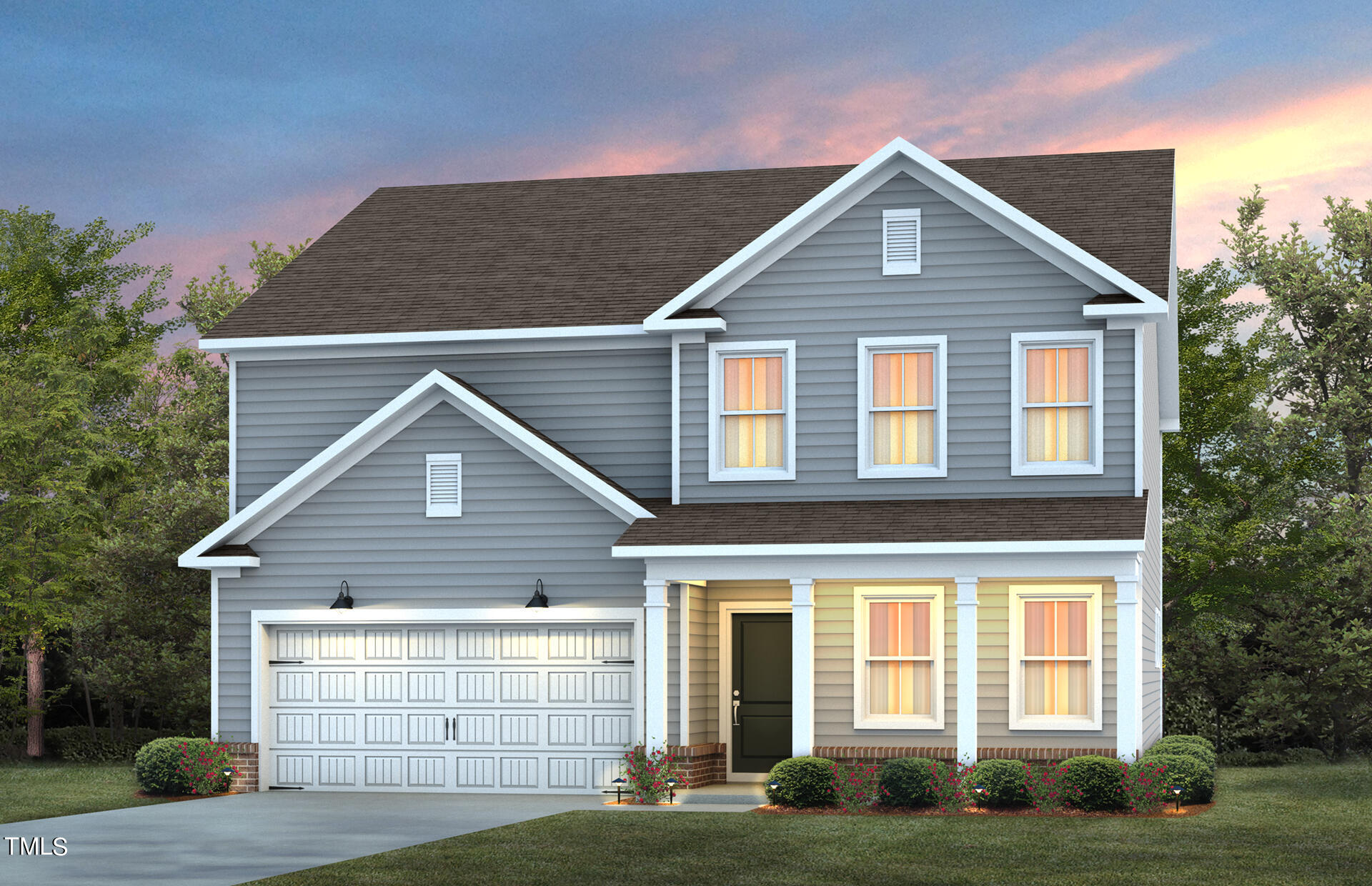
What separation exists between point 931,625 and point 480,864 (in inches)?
341

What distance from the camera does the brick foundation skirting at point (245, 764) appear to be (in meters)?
21.3

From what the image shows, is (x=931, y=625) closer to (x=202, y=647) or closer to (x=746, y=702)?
(x=746, y=702)

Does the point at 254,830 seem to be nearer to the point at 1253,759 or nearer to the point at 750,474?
the point at 750,474

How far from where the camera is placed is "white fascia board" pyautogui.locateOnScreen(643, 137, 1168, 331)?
19969 millimetres

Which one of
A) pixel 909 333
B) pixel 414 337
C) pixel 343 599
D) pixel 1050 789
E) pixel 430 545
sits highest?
pixel 414 337

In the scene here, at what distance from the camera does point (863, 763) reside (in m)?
19.6

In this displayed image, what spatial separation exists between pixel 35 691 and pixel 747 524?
1903 cm

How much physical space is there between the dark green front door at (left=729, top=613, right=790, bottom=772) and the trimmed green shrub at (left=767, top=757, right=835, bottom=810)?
3.35 m

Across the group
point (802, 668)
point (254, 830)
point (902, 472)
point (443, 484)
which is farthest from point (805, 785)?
point (443, 484)

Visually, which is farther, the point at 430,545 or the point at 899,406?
the point at 430,545

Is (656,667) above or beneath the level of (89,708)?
above

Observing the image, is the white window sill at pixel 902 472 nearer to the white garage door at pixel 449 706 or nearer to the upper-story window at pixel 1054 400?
the upper-story window at pixel 1054 400

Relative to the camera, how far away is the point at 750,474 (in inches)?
834

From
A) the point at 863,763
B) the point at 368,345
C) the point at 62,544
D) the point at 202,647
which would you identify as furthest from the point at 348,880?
the point at 62,544
